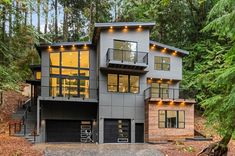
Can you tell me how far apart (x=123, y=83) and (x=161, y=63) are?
4280 millimetres

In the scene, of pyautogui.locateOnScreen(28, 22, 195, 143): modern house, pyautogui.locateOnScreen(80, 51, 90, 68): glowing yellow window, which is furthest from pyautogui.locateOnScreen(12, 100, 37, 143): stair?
pyautogui.locateOnScreen(80, 51, 90, 68): glowing yellow window

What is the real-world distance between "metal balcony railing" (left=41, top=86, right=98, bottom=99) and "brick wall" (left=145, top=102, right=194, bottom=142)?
442 cm

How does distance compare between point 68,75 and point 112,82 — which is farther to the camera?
point 68,75

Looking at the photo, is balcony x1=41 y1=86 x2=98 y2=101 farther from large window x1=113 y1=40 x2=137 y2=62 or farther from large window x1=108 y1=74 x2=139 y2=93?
large window x1=113 y1=40 x2=137 y2=62

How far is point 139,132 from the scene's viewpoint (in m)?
25.0

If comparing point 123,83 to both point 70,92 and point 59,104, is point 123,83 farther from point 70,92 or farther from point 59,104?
point 59,104

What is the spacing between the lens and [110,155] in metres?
16.0

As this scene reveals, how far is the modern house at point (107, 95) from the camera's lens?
957 inches

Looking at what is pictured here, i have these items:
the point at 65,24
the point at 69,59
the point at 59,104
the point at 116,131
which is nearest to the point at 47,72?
the point at 69,59

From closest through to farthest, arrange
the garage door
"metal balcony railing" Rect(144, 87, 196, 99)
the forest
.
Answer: the garage door → "metal balcony railing" Rect(144, 87, 196, 99) → the forest

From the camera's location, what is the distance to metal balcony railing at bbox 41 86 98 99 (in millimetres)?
24453

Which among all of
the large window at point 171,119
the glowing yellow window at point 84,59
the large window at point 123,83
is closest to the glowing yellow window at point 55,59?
the glowing yellow window at point 84,59

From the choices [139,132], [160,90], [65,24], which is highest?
[65,24]

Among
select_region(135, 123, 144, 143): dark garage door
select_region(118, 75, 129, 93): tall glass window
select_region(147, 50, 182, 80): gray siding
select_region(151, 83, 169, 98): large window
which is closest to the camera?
select_region(135, 123, 144, 143): dark garage door
